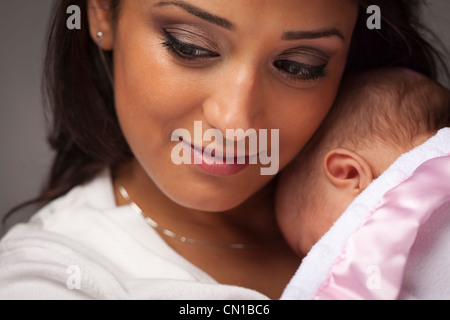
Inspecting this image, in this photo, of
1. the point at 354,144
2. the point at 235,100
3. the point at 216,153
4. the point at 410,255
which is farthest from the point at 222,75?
the point at 410,255

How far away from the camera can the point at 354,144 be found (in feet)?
4.42

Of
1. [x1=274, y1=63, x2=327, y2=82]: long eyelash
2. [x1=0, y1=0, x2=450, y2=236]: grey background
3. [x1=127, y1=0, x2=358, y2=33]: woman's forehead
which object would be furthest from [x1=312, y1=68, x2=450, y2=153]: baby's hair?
[x1=0, y1=0, x2=450, y2=236]: grey background

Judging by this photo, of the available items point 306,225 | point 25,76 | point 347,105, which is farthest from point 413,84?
point 25,76

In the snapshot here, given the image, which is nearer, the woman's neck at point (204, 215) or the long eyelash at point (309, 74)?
the long eyelash at point (309, 74)

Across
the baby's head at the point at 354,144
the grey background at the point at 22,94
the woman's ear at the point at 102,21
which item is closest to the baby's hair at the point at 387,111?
the baby's head at the point at 354,144

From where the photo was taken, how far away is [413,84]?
1.41m

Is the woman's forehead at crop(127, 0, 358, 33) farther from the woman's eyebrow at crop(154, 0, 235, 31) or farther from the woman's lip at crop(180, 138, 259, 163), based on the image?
the woman's lip at crop(180, 138, 259, 163)

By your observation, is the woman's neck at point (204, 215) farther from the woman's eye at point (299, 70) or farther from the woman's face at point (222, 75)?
the woman's eye at point (299, 70)

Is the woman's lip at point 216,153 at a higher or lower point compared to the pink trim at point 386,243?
higher

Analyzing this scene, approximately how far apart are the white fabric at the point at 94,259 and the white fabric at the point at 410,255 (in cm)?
15

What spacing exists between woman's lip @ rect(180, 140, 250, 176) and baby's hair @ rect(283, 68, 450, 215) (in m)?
0.18

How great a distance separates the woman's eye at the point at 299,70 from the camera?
124 centimetres

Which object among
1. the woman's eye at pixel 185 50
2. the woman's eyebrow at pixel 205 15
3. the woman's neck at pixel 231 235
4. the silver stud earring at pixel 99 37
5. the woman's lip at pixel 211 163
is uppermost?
the woman's eyebrow at pixel 205 15
